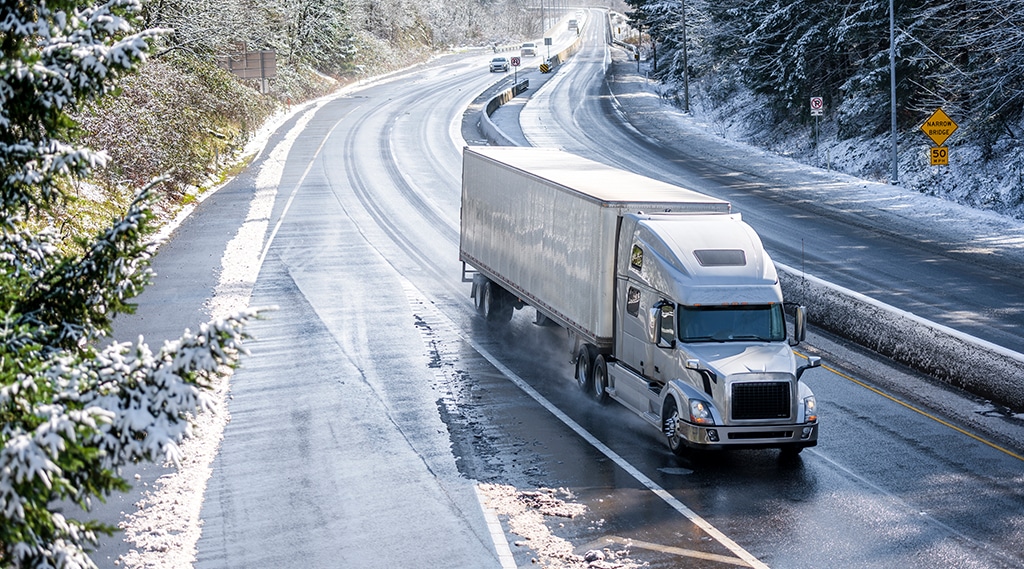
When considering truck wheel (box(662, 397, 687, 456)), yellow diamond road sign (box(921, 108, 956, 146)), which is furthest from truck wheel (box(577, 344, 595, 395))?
yellow diamond road sign (box(921, 108, 956, 146))

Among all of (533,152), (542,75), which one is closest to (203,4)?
(533,152)

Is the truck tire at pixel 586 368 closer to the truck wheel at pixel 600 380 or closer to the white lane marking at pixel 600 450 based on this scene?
the truck wheel at pixel 600 380

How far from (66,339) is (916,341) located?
15444 mm

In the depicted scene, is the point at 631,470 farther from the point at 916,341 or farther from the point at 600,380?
the point at 916,341

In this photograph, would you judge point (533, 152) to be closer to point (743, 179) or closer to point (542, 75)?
point (743, 179)

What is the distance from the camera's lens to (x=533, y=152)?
957 inches

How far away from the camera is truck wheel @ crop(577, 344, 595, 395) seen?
1792 cm

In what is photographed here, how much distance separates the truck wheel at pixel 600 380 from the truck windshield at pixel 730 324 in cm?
229

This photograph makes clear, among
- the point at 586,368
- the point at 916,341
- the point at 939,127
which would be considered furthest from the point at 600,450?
the point at 939,127

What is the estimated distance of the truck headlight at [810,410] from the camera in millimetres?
14609

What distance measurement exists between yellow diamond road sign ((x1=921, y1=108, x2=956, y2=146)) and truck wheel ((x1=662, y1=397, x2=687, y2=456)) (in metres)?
24.5

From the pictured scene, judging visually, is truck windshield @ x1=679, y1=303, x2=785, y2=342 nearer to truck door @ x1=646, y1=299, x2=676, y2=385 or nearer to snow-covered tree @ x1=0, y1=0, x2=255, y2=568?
truck door @ x1=646, y1=299, x2=676, y2=385

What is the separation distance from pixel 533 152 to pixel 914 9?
2624 centimetres

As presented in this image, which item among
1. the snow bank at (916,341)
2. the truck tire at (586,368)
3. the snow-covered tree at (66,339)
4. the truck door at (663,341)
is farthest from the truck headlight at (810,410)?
the snow-covered tree at (66,339)
